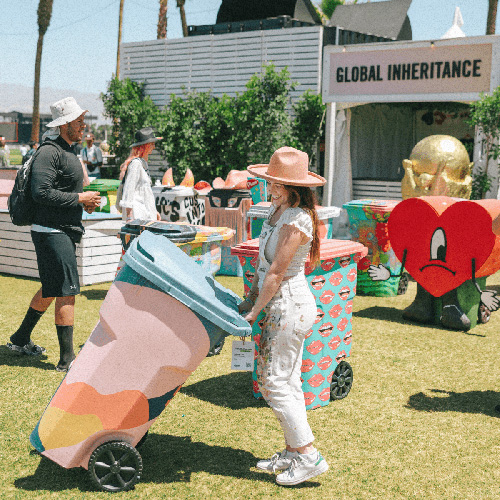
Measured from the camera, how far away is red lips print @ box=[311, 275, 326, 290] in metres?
4.20

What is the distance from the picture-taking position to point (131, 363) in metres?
3.07

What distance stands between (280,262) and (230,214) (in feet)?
19.7

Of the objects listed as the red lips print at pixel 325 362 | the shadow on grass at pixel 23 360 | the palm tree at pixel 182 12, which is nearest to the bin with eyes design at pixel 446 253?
the red lips print at pixel 325 362

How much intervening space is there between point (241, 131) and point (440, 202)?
33.6ft

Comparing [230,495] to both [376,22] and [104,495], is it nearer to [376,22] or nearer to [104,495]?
[104,495]

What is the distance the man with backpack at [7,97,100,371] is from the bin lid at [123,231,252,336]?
61.4 inches

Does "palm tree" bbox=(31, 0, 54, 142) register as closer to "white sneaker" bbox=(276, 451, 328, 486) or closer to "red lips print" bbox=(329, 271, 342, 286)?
"red lips print" bbox=(329, 271, 342, 286)

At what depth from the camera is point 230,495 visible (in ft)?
10.5

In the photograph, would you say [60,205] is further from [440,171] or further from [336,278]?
[440,171]

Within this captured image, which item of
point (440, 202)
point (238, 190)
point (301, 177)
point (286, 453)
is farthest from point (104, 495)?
point (238, 190)

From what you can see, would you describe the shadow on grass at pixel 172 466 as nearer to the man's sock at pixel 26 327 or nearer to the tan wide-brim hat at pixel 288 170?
the tan wide-brim hat at pixel 288 170

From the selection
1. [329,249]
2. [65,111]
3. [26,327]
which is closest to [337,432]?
[329,249]

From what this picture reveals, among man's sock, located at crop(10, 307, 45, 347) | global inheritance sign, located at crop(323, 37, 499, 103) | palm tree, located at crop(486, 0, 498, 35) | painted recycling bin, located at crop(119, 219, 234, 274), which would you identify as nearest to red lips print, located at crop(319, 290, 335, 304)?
painted recycling bin, located at crop(119, 219, 234, 274)

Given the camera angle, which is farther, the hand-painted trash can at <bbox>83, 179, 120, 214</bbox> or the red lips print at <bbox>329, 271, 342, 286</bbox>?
the hand-painted trash can at <bbox>83, 179, 120, 214</bbox>
